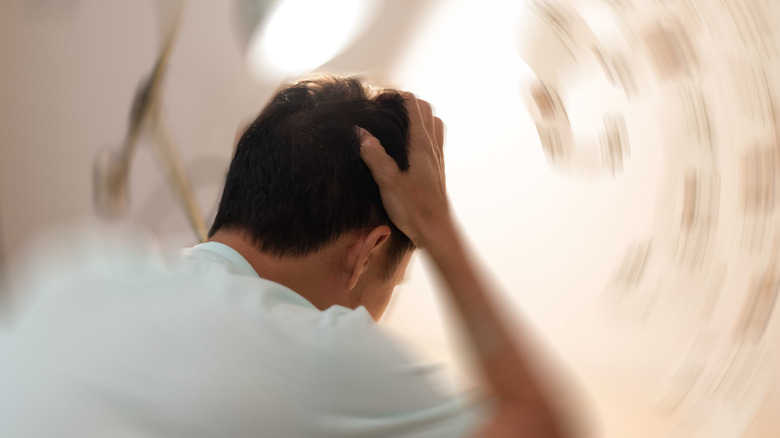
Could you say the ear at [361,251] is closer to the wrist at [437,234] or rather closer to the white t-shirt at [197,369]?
the wrist at [437,234]

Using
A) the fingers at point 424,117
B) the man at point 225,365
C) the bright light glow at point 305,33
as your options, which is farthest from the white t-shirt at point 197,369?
the bright light glow at point 305,33

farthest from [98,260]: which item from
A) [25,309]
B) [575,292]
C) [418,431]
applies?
[575,292]

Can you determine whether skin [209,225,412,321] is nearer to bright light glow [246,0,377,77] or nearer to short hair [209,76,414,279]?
short hair [209,76,414,279]

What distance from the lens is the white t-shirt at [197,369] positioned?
542 millimetres

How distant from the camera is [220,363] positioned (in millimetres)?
543

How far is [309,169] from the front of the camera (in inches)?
29.5

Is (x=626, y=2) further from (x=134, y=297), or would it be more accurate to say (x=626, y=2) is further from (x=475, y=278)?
(x=134, y=297)

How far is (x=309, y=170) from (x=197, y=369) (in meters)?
0.27

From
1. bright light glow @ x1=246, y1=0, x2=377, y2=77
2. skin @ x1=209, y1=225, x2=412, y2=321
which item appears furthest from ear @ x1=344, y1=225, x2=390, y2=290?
bright light glow @ x1=246, y1=0, x2=377, y2=77

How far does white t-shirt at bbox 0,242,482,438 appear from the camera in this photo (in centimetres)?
54

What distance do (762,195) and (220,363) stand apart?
67 cm

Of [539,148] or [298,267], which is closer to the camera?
[298,267]

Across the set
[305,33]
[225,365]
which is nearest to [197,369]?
[225,365]

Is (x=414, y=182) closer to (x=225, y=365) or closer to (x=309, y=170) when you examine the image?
(x=309, y=170)
